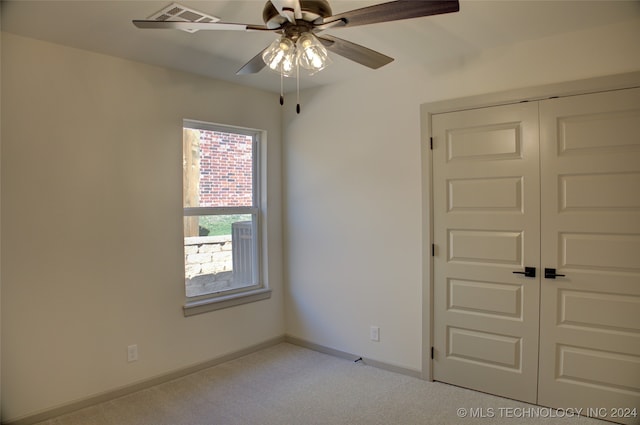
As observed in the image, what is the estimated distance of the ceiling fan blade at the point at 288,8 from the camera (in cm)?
146

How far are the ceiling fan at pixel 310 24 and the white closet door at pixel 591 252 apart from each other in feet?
4.98

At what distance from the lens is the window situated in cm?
353

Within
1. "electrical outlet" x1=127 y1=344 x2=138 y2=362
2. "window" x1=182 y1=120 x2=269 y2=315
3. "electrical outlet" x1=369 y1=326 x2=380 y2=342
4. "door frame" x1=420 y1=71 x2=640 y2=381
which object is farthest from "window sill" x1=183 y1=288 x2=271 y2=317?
"door frame" x1=420 y1=71 x2=640 y2=381

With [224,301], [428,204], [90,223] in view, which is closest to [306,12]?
[428,204]

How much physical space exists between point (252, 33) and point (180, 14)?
474 millimetres

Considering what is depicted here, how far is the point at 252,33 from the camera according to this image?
2.60 m

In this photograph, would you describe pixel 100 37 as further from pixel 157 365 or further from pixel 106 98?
pixel 157 365

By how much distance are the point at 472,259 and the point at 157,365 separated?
8.52ft

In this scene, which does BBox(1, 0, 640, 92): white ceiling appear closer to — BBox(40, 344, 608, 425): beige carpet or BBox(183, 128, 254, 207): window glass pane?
BBox(183, 128, 254, 207): window glass pane

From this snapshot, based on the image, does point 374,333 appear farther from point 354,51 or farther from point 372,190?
point 354,51

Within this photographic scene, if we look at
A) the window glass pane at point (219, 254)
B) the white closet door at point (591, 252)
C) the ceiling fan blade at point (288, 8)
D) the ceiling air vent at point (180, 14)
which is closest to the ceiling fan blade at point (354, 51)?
the ceiling fan blade at point (288, 8)

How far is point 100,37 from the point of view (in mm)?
2633

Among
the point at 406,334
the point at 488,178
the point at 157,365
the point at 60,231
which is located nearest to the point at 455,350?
the point at 406,334

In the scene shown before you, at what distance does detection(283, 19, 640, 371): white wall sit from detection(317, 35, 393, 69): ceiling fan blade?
1.28 metres
